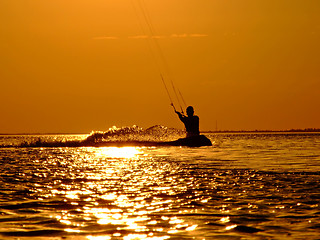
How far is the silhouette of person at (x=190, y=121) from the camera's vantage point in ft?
154

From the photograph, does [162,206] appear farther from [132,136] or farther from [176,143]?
[132,136]

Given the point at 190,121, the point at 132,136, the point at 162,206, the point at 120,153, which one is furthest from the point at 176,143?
the point at 162,206

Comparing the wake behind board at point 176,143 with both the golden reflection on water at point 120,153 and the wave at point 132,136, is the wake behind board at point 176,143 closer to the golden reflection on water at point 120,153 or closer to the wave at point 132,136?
the wave at point 132,136

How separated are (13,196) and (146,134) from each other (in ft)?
149

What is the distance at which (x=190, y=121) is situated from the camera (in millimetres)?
47125

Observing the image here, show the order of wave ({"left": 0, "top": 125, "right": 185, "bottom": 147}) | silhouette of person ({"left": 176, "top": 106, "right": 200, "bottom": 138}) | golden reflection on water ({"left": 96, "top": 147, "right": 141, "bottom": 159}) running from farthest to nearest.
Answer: wave ({"left": 0, "top": 125, "right": 185, "bottom": 147}), silhouette of person ({"left": 176, "top": 106, "right": 200, "bottom": 138}), golden reflection on water ({"left": 96, "top": 147, "right": 141, "bottom": 159})

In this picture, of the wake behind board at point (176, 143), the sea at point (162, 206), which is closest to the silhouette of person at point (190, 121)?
the wake behind board at point (176, 143)

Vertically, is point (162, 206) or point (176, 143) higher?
point (176, 143)

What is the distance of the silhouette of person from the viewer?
47.1 meters

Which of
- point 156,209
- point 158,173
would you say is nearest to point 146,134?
point 158,173

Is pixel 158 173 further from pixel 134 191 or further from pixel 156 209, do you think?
pixel 156 209

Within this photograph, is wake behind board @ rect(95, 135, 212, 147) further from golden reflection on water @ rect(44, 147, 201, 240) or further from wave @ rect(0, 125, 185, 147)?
golden reflection on water @ rect(44, 147, 201, 240)

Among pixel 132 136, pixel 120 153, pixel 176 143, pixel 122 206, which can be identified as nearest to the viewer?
pixel 122 206

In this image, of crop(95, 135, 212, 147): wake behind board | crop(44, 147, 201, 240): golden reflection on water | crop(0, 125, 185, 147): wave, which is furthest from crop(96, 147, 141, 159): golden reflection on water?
crop(44, 147, 201, 240): golden reflection on water
